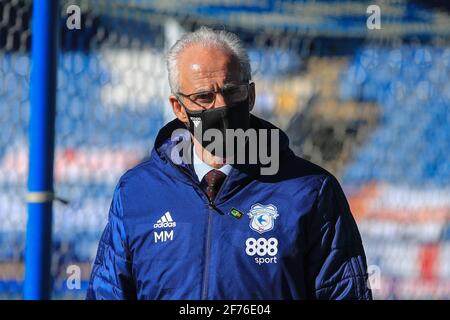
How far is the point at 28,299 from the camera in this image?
93.7 inches

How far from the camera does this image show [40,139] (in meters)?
2.38

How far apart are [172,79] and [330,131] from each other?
5.89 feet

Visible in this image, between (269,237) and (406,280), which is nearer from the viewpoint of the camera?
(269,237)

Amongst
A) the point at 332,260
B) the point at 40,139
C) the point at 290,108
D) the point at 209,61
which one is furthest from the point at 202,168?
the point at 290,108

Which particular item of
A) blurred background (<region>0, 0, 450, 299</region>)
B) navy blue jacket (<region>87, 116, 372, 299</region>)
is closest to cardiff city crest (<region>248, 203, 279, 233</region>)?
navy blue jacket (<region>87, 116, 372, 299</region>)

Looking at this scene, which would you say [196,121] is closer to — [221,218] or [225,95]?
[225,95]

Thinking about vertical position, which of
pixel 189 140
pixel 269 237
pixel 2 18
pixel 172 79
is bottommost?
pixel 269 237

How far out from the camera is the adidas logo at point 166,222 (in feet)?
6.73

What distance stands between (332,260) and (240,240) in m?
0.22

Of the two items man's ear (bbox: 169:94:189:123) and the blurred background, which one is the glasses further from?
Result: the blurred background

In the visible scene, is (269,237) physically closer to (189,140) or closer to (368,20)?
(189,140)

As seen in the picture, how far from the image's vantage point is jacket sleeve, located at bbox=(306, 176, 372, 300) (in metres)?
2.00

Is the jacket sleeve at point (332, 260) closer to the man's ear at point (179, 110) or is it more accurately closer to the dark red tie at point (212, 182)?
the dark red tie at point (212, 182)
